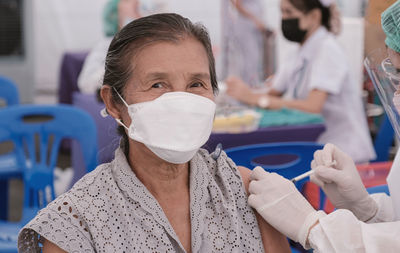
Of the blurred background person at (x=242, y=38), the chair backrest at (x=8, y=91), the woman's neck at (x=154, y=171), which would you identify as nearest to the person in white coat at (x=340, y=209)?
the woman's neck at (x=154, y=171)

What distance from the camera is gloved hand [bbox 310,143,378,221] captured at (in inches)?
63.6

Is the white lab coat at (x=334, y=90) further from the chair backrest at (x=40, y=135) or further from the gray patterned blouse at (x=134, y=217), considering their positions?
the gray patterned blouse at (x=134, y=217)

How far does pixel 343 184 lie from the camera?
1.61 metres

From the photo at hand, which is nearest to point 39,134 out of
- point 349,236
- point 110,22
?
point 349,236

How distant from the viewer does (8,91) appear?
386 centimetres

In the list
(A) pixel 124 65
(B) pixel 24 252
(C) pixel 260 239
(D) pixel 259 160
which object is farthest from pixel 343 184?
(D) pixel 259 160

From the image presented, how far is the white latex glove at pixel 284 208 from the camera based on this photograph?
4.67 feet

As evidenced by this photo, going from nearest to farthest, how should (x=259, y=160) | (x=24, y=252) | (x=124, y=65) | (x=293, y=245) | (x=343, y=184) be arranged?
(x=24, y=252) < (x=124, y=65) < (x=343, y=184) < (x=293, y=245) < (x=259, y=160)

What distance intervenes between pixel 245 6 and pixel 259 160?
141cm

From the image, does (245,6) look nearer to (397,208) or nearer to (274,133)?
(274,133)

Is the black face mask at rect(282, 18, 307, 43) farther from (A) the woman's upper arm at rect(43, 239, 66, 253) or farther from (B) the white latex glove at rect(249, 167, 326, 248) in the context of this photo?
(A) the woman's upper arm at rect(43, 239, 66, 253)

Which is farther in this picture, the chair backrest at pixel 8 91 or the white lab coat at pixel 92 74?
the white lab coat at pixel 92 74

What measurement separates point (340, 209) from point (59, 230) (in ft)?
2.24

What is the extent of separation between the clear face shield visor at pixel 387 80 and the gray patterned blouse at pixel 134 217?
1.40 feet
